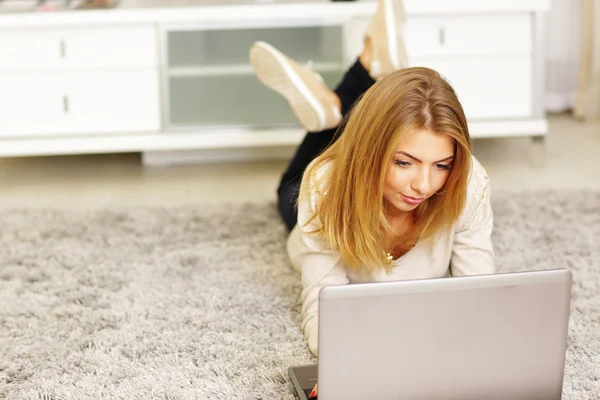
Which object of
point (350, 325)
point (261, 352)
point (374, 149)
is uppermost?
point (374, 149)

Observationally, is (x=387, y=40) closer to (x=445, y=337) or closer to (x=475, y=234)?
(x=475, y=234)

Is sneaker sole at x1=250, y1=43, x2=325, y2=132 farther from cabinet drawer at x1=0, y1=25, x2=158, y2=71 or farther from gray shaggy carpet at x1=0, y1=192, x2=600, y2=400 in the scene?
cabinet drawer at x1=0, y1=25, x2=158, y2=71

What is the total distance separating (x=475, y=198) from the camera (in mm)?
1514

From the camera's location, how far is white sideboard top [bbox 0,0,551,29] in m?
2.66

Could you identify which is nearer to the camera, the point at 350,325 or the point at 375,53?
the point at 350,325

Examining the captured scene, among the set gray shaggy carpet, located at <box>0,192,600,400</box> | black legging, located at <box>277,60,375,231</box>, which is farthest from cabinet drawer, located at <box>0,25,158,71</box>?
black legging, located at <box>277,60,375,231</box>

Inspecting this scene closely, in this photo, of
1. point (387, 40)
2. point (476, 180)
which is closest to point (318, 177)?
point (476, 180)

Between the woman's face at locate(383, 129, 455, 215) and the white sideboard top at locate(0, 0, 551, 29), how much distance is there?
1454 millimetres

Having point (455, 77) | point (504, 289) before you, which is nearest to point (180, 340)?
point (504, 289)

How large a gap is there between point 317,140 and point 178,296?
0.58m

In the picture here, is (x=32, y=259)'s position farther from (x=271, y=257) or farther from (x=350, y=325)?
(x=350, y=325)

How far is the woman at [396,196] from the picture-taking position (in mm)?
1323

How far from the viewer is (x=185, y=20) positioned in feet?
8.94

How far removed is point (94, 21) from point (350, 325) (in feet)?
6.10
